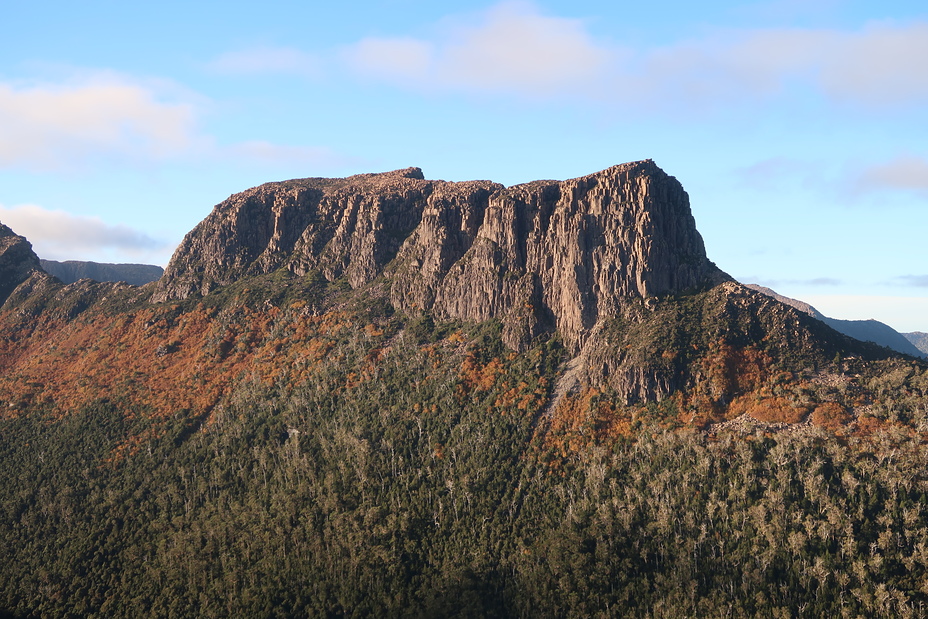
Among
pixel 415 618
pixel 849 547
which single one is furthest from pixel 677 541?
pixel 415 618

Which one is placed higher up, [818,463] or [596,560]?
[818,463]

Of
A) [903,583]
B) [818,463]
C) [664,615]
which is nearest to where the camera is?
[903,583]

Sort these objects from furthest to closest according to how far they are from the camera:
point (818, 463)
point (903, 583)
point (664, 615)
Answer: point (818, 463)
point (664, 615)
point (903, 583)

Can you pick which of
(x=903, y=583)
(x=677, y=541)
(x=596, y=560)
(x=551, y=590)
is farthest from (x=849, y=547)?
(x=551, y=590)

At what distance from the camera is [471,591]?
19950 cm

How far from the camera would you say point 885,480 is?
188m

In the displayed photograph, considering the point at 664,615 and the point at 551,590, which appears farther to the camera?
the point at 551,590

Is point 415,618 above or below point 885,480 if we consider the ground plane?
below

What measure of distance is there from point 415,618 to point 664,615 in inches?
2912

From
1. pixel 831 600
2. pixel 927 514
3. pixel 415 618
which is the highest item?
pixel 927 514

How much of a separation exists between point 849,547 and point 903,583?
45.5 feet

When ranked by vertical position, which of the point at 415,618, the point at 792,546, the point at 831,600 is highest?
the point at 792,546

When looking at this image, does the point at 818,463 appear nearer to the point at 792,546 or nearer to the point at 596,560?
the point at 792,546

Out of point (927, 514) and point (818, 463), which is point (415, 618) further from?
point (927, 514)
